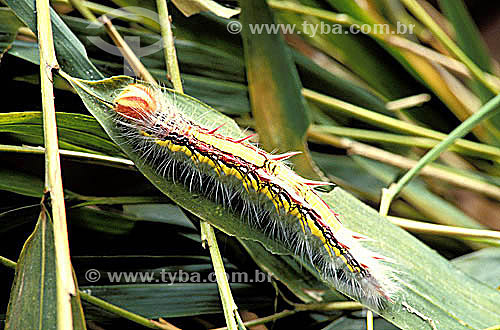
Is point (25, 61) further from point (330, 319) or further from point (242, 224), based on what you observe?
point (330, 319)

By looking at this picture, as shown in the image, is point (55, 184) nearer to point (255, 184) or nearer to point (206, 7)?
point (255, 184)

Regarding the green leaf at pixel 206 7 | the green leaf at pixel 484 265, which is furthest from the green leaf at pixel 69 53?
the green leaf at pixel 484 265

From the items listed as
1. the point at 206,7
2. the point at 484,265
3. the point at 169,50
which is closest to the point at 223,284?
the point at 169,50

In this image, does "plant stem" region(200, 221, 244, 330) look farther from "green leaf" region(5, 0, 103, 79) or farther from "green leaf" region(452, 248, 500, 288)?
"green leaf" region(452, 248, 500, 288)

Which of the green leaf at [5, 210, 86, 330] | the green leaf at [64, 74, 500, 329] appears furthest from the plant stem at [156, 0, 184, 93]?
the green leaf at [5, 210, 86, 330]

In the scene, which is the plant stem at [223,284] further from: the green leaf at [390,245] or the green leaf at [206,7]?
the green leaf at [206,7]

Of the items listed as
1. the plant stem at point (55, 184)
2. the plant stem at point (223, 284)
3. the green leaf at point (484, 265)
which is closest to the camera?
the plant stem at point (55, 184)

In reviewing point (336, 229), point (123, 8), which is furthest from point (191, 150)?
point (123, 8)

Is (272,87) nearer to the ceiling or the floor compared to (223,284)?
nearer to the ceiling
